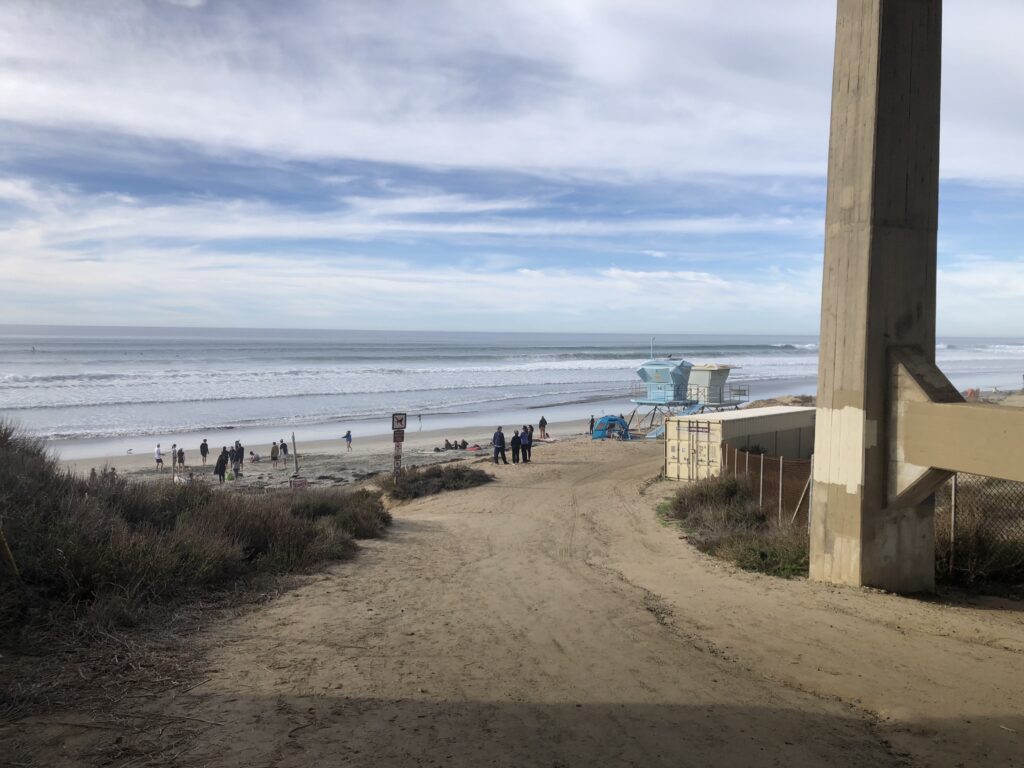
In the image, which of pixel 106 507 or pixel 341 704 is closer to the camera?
pixel 341 704

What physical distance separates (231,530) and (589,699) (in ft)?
19.3

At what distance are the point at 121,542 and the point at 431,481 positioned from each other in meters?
14.1

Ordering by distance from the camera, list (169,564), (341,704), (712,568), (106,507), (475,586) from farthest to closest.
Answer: (712,568) < (475,586) < (106,507) < (169,564) < (341,704)

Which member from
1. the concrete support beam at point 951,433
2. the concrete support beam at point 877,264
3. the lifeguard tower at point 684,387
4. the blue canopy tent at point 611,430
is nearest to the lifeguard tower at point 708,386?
the lifeguard tower at point 684,387

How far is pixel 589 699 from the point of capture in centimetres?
559

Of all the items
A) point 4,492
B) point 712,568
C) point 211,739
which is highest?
point 4,492

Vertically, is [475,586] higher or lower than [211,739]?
lower

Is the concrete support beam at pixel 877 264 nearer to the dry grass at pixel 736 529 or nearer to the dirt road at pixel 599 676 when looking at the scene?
the dirt road at pixel 599 676

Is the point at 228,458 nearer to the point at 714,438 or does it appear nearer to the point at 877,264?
the point at 714,438

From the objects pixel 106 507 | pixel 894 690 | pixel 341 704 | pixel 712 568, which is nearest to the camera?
pixel 341 704

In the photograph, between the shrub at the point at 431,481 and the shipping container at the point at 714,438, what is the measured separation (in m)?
5.37

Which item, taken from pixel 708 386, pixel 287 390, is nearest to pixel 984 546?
pixel 708 386

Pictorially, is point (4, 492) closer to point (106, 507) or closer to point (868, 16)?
point (106, 507)

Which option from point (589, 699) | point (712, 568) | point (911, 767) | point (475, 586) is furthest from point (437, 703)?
point (712, 568)
